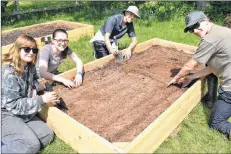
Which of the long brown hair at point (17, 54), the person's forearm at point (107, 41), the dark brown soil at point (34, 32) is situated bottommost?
the dark brown soil at point (34, 32)

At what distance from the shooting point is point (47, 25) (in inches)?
340

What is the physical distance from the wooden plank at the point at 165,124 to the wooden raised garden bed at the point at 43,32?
404 cm

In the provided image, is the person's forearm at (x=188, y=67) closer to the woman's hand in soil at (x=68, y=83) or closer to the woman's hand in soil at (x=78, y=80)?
the woman's hand in soil at (x=78, y=80)

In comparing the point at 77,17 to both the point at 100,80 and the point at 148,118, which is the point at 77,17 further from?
the point at 148,118

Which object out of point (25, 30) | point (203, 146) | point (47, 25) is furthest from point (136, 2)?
point (203, 146)

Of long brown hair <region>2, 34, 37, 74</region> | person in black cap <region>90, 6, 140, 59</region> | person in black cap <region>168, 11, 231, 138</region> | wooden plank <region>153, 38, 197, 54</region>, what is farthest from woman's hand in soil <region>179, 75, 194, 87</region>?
long brown hair <region>2, 34, 37, 74</region>

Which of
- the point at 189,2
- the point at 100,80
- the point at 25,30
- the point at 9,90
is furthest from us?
the point at 189,2

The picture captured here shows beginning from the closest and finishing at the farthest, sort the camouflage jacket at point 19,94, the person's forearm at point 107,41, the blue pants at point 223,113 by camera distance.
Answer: the camouflage jacket at point 19,94, the blue pants at point 223,113, the person's forearm at point 107,41

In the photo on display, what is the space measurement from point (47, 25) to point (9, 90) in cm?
599

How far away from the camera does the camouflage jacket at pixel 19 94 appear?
9.82ft

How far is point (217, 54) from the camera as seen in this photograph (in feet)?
11.4

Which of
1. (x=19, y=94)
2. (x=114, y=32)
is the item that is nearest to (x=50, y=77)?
(x=19, y=94)

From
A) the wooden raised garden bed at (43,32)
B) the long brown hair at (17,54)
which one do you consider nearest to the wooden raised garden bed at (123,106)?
the long brown hair at (17,54)

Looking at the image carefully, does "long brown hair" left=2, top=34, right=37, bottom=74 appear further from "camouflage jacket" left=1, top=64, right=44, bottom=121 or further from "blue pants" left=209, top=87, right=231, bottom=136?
"blue pants" left=209, top=87, right=231, bottom=136
